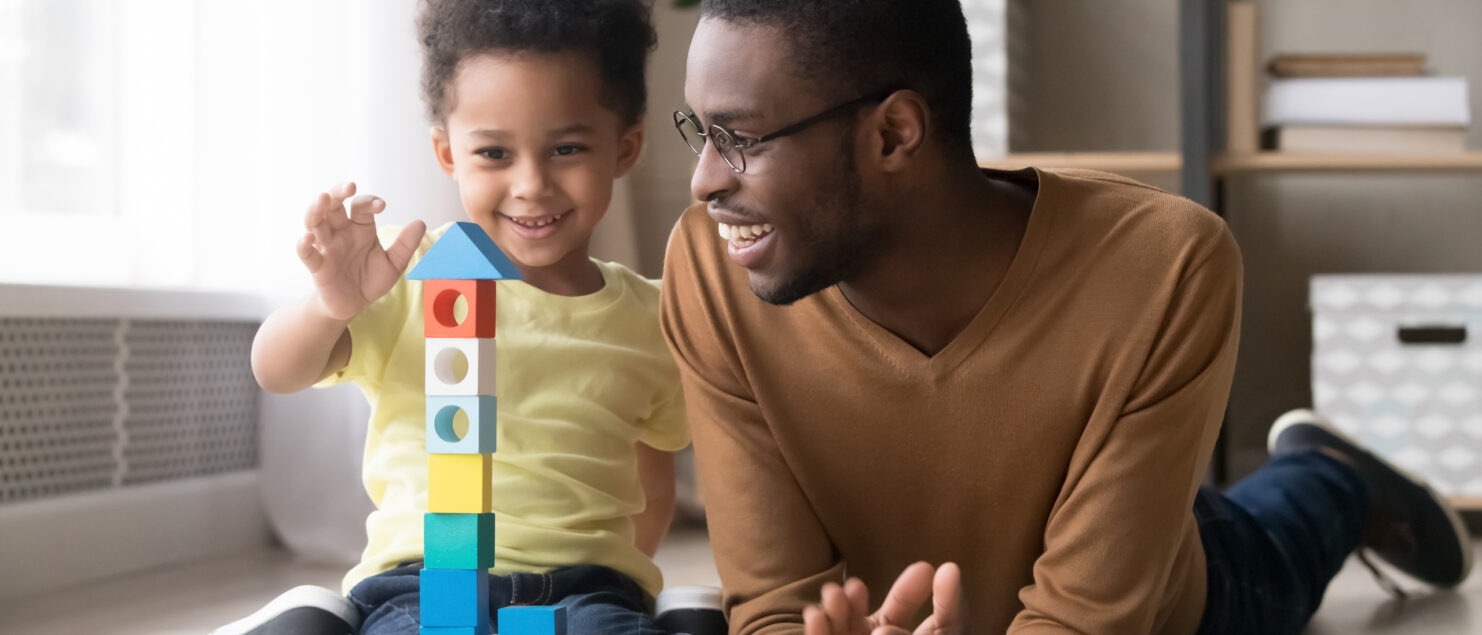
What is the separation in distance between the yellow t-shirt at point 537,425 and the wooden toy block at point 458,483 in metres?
0.30

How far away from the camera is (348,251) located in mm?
935

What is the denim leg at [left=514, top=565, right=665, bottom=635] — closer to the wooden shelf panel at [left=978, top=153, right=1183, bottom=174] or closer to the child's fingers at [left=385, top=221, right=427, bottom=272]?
the child's fingers at [left=385, top=221, right=427, bottom=272]

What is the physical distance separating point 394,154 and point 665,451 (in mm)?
884

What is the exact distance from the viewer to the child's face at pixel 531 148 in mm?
1165

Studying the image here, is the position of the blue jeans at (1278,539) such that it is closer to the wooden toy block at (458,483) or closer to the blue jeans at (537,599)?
the blue jeans at (537,599)

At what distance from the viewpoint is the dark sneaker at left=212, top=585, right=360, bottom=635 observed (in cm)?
99

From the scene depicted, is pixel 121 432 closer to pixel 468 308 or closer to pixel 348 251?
pixel 348 251

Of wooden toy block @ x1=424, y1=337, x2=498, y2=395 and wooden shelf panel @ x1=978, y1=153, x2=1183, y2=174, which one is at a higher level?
wooden shelf panel @ x1=978, y1=153, x2=1183, y2=174

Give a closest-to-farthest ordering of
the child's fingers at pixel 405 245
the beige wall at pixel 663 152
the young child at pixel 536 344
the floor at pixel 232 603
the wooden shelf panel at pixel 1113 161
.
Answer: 1. the child's fingers at pixel 405 245
2. the young child at pixel 536 344
3. the floor at pixel 232 603
4. the wooden shelf panel at pixel 1113 161
5. the beige wall at pixel 663 152

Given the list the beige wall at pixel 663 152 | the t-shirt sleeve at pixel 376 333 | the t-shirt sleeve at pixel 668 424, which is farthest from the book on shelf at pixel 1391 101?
the t-shirt sleeve at pixel 376 333

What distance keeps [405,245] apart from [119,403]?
1177 mm

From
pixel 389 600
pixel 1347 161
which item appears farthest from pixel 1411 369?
pixel 389 600

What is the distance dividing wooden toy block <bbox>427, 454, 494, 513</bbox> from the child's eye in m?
0.42

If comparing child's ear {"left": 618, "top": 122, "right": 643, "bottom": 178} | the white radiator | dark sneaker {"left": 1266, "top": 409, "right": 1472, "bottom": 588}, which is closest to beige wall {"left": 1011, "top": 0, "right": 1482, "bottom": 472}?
dark sneaker {"left": 1266, "top": 409, "right": 1472, "bottom": 588}
